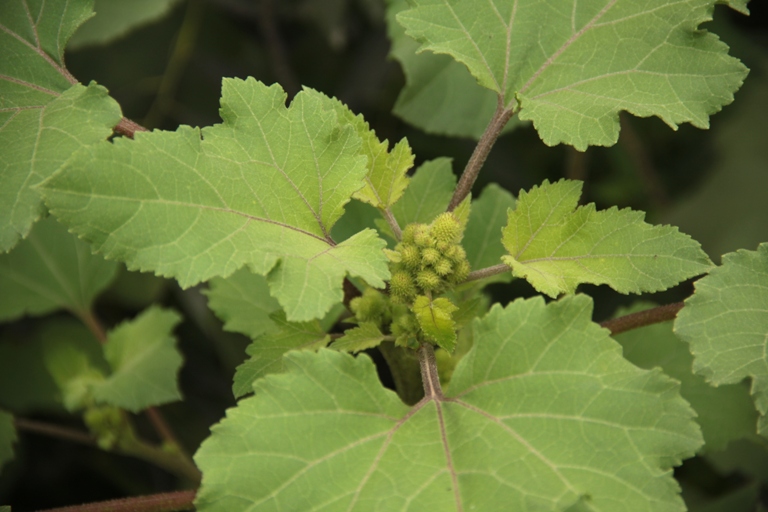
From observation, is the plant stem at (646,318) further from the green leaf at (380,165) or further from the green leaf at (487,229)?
the green leaf at (380,165)

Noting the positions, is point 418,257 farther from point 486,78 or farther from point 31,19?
point 31,19

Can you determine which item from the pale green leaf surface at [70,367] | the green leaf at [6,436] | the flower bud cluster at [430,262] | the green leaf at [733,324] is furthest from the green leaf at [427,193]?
the green leaf at [6,436]

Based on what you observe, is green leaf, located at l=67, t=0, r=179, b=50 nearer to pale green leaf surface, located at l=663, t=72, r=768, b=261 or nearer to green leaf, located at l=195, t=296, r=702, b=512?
green leaf, located at l=195, t=296, r=702, b=512

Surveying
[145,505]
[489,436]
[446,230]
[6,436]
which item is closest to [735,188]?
[446,230]

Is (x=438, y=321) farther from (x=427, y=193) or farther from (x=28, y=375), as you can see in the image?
(x=28, y=375)

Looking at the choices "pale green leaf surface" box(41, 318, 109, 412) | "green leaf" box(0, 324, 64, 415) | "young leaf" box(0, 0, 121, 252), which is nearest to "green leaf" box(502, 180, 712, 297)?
"young leaf" box(0, 0, 121, 252)
